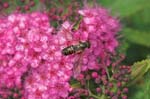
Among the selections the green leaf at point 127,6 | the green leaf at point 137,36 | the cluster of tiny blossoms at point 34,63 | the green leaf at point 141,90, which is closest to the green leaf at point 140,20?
the green leaf at point 137,36

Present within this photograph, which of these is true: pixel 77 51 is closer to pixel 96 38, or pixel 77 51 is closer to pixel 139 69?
pixel 96 38

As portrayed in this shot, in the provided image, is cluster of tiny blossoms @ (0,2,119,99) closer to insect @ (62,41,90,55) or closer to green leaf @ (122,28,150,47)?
insect @ (62,41,90,55)

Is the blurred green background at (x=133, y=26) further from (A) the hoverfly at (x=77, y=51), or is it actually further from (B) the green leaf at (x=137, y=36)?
(A) the hoverfly at (x=77, y=51)

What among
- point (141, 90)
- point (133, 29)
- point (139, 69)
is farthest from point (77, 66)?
point (133, 29)

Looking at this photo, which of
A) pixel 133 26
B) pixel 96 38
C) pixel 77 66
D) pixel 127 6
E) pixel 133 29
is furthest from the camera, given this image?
pixel 133 26

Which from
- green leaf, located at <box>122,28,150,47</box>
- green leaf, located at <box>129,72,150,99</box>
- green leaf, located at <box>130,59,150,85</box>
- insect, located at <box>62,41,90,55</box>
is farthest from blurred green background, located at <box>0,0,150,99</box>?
insect, located at <box>62,41,90,55</box>

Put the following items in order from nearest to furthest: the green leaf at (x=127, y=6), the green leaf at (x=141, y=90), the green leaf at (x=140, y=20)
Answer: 1. the green leaf at (x=141, y=90)
2. the green leaf at (x=127, y=6)
3. the green leaf at (x=140, y=20)
